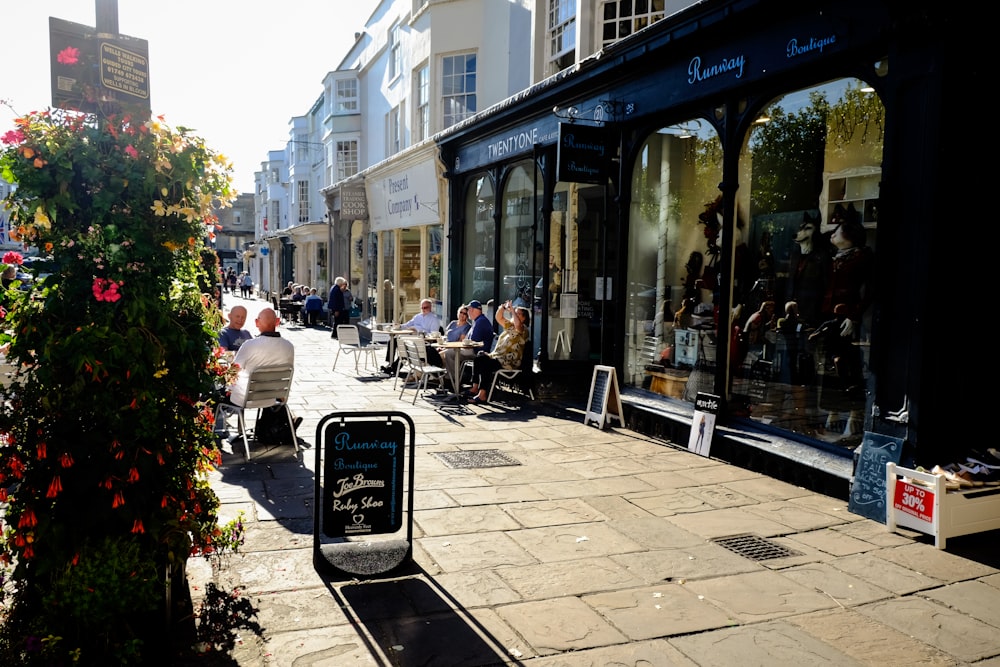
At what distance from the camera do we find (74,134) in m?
3.34

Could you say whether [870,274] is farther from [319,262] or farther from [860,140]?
[319,262]

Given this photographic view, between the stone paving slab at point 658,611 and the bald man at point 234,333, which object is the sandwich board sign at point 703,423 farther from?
the bald man at point 234,333

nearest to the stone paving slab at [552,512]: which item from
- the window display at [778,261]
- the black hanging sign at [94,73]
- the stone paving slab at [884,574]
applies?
the stone paving slab at [884,574]

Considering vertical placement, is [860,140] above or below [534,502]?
above

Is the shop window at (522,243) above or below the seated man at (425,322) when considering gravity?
above

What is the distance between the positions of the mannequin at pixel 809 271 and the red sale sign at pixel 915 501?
2319 mm

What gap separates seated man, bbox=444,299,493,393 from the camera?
35.7 ft

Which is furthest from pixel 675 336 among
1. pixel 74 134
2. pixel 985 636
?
pixel 74 134

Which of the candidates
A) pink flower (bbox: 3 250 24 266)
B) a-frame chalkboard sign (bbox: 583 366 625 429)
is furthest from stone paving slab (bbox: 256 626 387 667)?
a-frame chalkboard sign (bbox: 583 366 625 429)

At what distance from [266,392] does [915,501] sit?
18.3 feet

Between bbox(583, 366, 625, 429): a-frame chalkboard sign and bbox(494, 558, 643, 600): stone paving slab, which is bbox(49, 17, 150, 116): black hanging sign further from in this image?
bbox(583, 366, 625, 429): a-frame chalkboard sign

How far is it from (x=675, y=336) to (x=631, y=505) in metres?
3.54

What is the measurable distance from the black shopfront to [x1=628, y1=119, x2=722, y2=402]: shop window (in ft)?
0.08

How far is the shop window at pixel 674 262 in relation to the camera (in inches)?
346
